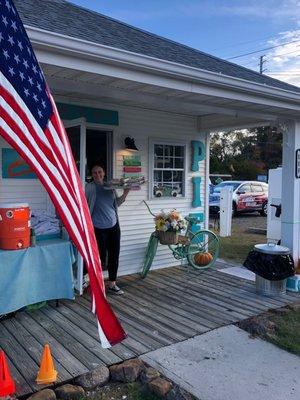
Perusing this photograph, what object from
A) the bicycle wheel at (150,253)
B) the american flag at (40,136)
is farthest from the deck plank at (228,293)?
the american flag at (40,136)

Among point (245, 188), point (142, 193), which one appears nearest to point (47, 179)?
point (142, 193)

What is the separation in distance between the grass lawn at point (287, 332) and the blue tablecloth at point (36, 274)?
2.33 metres

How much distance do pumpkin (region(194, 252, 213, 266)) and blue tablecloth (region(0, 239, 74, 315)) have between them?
2.62 metres

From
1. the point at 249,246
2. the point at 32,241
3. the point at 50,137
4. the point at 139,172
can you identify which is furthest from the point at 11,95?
the point at 249,246

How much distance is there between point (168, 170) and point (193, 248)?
1424 millimetres

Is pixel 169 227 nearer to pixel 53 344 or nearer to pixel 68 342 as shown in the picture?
pixel 68 342

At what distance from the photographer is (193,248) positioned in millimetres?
6488

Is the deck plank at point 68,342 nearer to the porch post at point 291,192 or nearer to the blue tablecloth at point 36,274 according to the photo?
the blue tablecloth at point 36,274

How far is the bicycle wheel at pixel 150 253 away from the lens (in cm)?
610

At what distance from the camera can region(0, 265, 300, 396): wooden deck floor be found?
3.40 meters

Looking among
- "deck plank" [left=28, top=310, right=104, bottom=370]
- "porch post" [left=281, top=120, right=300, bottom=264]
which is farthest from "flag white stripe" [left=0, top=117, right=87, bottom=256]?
"porch post" [left=281, top=120, right=300, bottom=264]

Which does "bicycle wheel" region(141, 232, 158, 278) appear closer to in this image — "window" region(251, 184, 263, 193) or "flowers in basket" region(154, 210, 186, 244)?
"flowers in basket" region(154, 210, 186, 244)

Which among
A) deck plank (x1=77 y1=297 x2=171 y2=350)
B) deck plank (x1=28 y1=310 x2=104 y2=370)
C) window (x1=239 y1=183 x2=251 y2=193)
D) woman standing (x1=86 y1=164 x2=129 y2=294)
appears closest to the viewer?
deck plank (x1=28 y1=310 x2=104 y2=370)

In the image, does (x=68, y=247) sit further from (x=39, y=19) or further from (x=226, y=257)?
(x=226, y=257)
